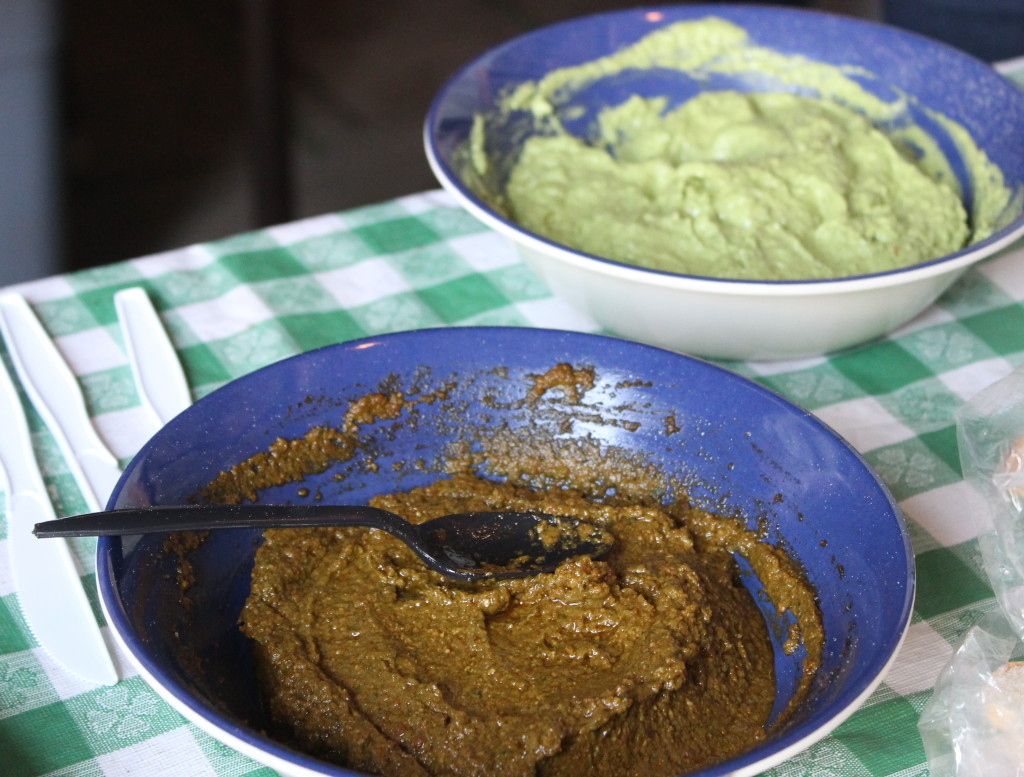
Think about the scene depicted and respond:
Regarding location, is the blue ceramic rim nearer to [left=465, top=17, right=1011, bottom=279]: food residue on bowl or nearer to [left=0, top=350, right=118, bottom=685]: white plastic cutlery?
[left=465, top=17, right=1011, bottom=279]: food residue on bowl

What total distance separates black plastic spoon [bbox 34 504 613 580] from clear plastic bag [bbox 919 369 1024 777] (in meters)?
0.36

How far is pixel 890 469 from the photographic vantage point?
1325mm

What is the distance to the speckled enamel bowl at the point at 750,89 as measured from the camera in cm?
133

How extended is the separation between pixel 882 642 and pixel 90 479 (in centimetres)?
91

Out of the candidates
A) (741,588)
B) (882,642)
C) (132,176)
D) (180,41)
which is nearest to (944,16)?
(741,588)

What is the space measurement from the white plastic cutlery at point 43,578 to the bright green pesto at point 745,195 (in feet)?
2.62

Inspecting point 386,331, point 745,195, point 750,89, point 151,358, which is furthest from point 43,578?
point 750,89

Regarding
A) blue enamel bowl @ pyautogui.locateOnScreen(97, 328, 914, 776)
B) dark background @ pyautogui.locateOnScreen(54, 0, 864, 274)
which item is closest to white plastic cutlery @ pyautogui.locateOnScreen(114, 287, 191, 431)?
blue enamel bowl @ pyautogui.locateOnScreen(97, 328, 914, 776)

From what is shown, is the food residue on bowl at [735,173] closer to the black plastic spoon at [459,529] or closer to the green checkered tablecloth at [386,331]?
the green checkered tablecloth at [386,331]

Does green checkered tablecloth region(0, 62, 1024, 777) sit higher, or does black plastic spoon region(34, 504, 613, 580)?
black plastic spoon region(34, 504, 613, 580)

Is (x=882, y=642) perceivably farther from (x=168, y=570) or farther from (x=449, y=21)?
(x=449, y=21)

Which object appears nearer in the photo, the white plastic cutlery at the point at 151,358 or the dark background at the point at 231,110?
the white plastic cutlery at the point at 151,358

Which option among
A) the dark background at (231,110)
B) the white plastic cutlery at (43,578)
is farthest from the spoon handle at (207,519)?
the dark background at (231,110)

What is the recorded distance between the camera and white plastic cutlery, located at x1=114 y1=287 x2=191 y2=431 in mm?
1390
